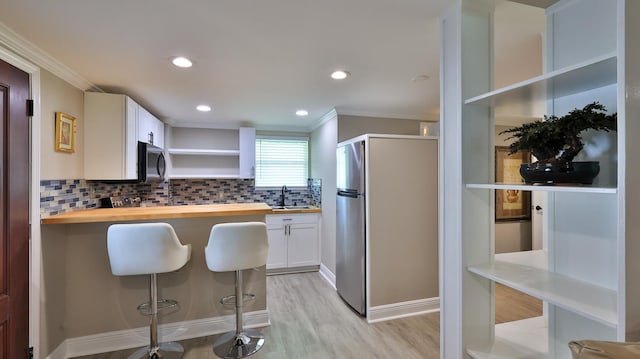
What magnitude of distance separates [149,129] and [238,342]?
2.52 meters

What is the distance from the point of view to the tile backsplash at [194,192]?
2.81 meters

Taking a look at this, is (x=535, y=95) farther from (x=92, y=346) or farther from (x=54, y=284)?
(x=92, y=346)

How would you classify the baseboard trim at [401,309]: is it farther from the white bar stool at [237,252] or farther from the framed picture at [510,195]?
the framed picture at [510,195]

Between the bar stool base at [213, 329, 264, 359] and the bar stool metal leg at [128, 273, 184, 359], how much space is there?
0.96 ft

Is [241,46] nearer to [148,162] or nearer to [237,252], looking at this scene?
[237,252]

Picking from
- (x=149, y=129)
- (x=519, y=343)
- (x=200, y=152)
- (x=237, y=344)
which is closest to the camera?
(x=519, y=343)

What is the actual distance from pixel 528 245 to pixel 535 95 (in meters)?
3.95

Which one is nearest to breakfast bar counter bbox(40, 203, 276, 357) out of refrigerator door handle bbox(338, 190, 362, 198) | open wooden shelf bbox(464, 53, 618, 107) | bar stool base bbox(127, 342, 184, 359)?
bar stool base bbox(127, 342, 184, 359)

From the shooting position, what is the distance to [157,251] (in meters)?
2.00

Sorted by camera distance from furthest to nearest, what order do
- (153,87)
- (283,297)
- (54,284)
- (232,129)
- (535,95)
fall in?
(232,129) → (283,297) → (153,87) → (54,284) → (535,95)

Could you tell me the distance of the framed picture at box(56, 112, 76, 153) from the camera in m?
2.12

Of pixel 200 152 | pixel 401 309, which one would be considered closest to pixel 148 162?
pixel 200 152

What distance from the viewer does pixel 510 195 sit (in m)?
4.15

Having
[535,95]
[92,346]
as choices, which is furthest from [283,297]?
[535,95]
